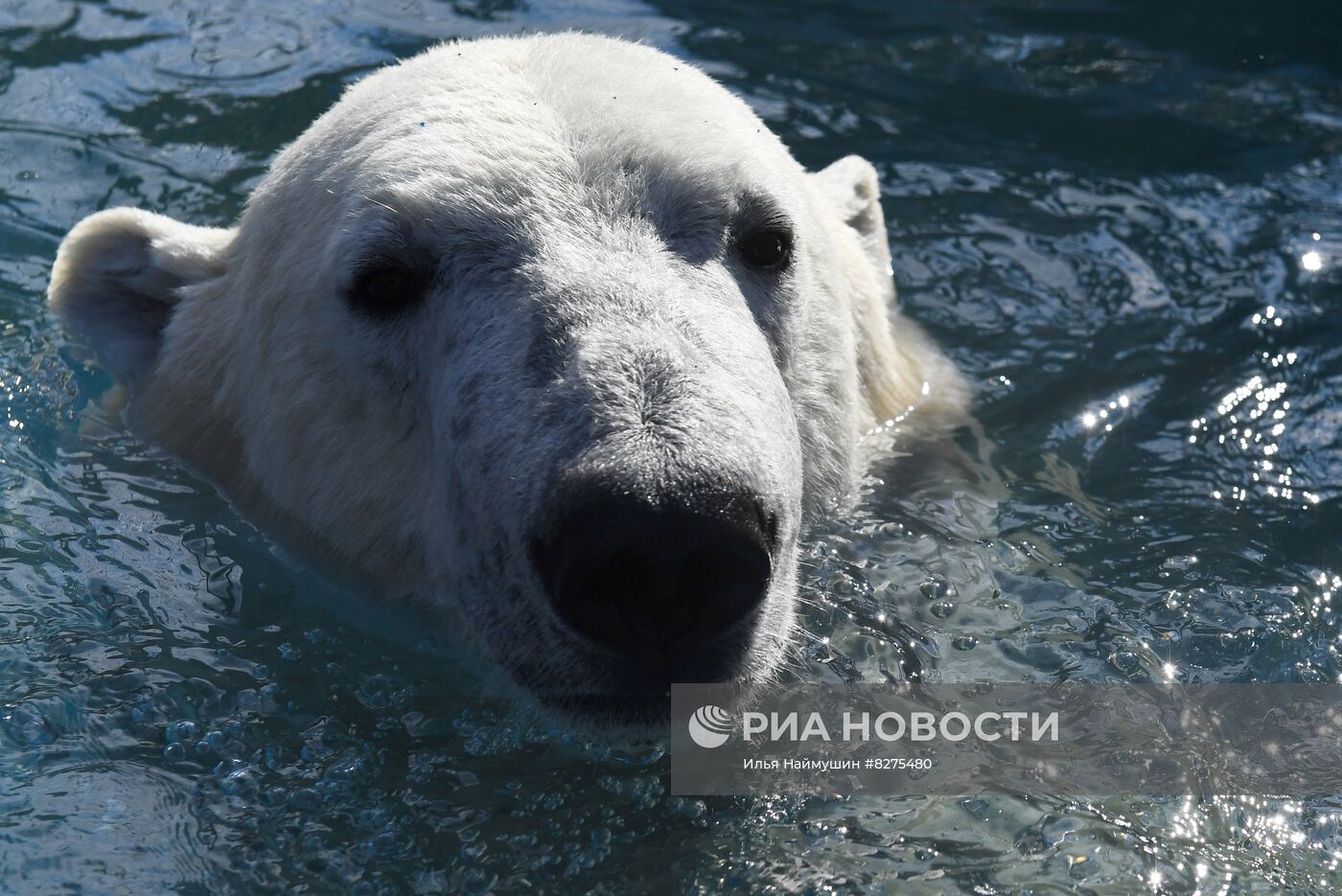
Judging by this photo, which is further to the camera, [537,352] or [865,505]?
[865,505]

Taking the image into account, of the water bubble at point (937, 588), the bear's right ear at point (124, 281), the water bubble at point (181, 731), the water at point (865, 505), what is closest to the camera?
the water at point (865, 505)

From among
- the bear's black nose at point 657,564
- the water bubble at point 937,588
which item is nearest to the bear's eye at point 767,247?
the water bubble at point 937,588

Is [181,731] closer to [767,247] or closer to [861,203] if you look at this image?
[767,247]

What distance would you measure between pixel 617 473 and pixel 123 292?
9.73 ft

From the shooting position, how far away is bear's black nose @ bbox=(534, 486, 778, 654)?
2750 mm

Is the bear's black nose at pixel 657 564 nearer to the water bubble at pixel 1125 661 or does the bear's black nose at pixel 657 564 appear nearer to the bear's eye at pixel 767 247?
the bear's eye at pixel 767 247

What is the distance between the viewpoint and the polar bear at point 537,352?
2.93 metres

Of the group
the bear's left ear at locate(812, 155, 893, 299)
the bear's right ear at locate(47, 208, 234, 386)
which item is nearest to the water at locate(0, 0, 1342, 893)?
the bear's right ear at locate(47, 208, 234, 386)

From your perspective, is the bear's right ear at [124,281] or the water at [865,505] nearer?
the water at [865,505]

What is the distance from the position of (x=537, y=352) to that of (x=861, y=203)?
2.58m

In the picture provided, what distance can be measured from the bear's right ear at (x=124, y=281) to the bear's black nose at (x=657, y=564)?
262 centimetres

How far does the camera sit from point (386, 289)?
12.6 ft

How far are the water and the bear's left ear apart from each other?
68 cm

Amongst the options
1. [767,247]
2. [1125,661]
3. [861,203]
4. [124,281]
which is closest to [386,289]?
[767,247]
